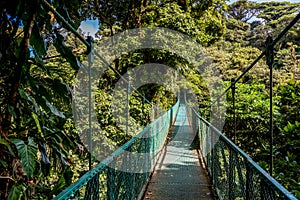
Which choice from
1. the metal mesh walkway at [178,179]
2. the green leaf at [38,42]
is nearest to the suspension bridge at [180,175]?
the metal mesh walkway at [178,179]

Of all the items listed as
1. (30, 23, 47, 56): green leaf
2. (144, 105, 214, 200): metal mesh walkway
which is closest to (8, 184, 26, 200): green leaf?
(30, 23, 47, 56): green leaf

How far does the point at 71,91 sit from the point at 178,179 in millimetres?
3042

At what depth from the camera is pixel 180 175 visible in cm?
441

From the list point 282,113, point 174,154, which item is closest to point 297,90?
point 282,113

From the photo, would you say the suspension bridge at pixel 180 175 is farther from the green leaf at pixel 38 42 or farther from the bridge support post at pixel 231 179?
the green leaf at pixel 38 42

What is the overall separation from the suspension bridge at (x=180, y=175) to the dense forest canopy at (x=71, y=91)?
17 centimetres

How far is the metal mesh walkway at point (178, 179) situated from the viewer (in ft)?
11.4

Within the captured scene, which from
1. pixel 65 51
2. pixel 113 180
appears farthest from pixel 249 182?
pixel 65 51

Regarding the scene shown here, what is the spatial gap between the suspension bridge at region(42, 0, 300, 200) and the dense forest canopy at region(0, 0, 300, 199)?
0.17 metres

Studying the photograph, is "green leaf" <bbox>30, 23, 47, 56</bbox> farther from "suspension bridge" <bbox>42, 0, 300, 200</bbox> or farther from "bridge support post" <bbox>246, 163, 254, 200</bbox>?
"bridge support post" <bbox>246, 163, 254, 200</bbox>

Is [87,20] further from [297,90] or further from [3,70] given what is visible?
[3,70]

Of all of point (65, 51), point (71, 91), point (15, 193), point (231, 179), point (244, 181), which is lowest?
point (231, 179)

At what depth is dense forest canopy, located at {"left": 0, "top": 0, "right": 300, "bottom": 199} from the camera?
48.4 inches

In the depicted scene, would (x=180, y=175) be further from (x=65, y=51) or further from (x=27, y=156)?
(x=27, y=156)
